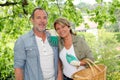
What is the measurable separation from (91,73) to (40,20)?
22.5 inches

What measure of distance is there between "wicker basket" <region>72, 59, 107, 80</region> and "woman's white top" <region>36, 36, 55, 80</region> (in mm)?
207

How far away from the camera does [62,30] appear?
241 centimetres

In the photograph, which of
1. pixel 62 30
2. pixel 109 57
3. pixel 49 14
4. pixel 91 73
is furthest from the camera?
pixel 109 57

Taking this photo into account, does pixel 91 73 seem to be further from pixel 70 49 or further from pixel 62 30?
pixel 62 30

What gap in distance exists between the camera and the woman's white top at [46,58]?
2.42 metres

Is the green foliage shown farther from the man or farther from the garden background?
the man

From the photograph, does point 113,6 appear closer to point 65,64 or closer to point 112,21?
point 112,21

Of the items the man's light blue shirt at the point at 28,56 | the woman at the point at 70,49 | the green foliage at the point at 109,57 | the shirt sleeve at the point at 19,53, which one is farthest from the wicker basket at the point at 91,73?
the green foliage at the point at 109,57

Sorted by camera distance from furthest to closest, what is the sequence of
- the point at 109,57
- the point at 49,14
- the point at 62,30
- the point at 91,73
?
1. the point at 109,57
2. the point at 49,14
3. the point at 62,30
4. the point at 91,73

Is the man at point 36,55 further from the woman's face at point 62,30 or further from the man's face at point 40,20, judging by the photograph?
the woman's face at point 62,30

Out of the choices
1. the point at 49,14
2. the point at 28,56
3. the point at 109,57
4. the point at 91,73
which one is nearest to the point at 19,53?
the point at 28,56

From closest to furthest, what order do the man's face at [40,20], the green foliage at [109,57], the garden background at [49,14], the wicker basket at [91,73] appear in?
the wicker basket at [91,73]
the man's face at [40,20]
the garden background at [49,14]
the green foliage at [109,57]

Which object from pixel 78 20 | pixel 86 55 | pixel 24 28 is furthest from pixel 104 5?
pixel 86 55

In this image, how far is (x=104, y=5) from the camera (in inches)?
211
